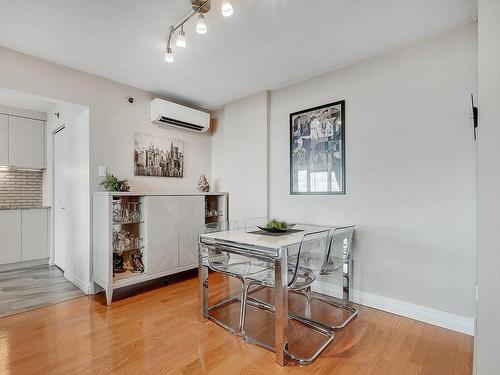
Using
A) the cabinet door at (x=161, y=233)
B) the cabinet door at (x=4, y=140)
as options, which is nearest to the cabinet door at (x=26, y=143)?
the cabinet door at (x=4, y=140)

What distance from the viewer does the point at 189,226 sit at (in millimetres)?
3373

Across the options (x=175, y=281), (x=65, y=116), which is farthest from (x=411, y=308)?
(x=65, y=116)

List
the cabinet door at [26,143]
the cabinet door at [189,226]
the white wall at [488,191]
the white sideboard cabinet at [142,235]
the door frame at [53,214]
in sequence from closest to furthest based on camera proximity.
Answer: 1. the white wall at [488,191]
2. the white sideboard cabinet at [142,235]
3. the cabinet door at [189,226]
4. the cabinet door at [26,143]
5. the door frame at [53,214]

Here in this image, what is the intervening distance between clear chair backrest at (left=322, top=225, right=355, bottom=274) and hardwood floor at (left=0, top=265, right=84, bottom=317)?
2.66 metres

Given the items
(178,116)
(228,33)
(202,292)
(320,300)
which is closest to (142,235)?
(202,292)

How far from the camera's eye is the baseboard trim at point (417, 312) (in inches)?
82.7

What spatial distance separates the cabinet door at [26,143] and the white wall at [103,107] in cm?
181

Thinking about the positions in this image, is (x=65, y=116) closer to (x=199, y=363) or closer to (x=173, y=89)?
(x=173, y=89)

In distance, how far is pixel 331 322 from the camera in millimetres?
2262

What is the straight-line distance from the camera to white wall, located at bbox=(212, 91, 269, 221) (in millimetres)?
3396

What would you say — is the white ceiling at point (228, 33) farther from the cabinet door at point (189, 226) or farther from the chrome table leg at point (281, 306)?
the chrome table leg at point (281, 306)

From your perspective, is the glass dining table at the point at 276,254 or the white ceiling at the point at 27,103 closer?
the glass dining table at the point at 276,254

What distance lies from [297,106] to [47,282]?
366cm

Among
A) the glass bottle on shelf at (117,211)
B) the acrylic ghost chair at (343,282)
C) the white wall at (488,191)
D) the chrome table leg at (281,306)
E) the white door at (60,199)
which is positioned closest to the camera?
the white wall at (488,191)
